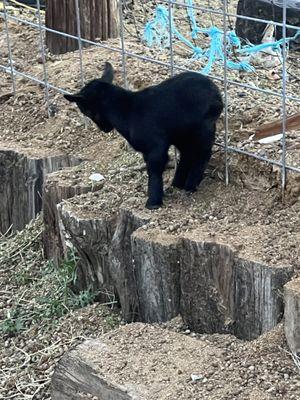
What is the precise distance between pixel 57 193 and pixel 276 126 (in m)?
1.32

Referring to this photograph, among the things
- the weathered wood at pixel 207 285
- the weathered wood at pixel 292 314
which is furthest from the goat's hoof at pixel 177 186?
the weathered wood at pixel 292 314

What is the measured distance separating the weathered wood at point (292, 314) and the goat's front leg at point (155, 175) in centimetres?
115

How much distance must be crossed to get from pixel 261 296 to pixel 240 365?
411 mm

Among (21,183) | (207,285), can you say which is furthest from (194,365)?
(21,183)

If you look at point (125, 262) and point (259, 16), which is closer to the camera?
point (125, 262)

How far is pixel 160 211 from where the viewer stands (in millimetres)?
5379

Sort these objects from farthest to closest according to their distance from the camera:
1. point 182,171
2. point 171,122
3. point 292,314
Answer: point 182,171 → point 171,122 → point 292,314

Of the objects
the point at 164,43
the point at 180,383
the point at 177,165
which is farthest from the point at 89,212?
the point at 164,43

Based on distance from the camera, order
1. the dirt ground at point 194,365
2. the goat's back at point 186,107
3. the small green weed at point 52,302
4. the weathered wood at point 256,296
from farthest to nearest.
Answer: the small green weed at point 52,302
the goat's back at point 186,107
the weathered wood at point 256,296
the dirt ground at point 194,365

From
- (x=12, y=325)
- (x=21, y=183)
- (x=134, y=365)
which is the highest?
(x=134, y=365)

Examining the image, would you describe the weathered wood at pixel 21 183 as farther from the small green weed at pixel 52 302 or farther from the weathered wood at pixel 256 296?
the weathered wood at pixel 256 296

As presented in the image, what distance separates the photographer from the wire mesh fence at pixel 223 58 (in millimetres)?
5465

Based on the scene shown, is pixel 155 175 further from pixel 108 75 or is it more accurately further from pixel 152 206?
pixel 108 75

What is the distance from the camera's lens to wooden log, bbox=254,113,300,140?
5586 millimetres
